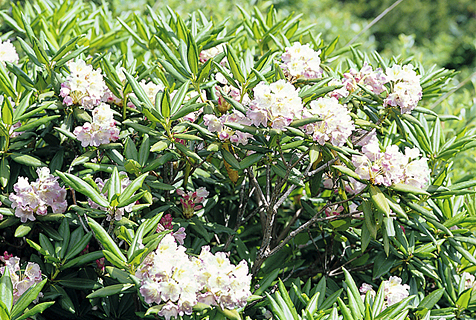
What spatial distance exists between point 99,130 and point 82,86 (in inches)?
7.6

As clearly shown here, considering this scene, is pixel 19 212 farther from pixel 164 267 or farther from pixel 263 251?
pixel 263 251

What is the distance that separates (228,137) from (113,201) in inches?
18.4

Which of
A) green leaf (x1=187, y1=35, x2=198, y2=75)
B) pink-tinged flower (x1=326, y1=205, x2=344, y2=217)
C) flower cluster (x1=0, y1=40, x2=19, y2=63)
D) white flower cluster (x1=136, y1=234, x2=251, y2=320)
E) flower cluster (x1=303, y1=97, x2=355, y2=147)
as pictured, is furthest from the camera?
flower cluster (x1=0, y1=40, x2=19, y2=63)

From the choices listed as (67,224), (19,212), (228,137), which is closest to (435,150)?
(228,137)

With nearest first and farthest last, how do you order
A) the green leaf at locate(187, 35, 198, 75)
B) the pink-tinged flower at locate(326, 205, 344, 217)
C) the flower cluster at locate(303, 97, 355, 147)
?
the flower cluster at locate(303, 97, 355, 147), the green leaf at locate(187, 35, 198, 75), the pink-tinged flower at locate(326, 205, 344, 217)

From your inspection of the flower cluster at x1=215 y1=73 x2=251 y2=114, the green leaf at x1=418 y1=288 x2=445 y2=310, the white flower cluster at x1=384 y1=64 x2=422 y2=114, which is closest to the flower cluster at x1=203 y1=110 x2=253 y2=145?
the flower cluster at x1=215 y1=73 x2=251 y2=114

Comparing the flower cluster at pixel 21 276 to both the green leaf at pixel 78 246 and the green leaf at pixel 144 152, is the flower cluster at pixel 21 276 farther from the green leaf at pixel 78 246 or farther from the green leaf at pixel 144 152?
the green leaf at pixel 144 152

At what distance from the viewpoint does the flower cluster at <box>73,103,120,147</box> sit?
5.61 feet

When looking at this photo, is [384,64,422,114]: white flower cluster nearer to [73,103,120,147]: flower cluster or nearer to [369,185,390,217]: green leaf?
[369,185,390,217]: green leaf

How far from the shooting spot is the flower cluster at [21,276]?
5.24ft

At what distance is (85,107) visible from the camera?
5.86 ft

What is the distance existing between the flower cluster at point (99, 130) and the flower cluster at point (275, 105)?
0.57m

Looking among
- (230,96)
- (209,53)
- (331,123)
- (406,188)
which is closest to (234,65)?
(230,96)

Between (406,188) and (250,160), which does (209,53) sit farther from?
(406,188)
